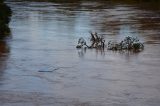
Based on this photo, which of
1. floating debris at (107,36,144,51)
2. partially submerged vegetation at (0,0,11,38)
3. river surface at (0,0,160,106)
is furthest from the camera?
partially submerged vegetation at (0,0,11,38)

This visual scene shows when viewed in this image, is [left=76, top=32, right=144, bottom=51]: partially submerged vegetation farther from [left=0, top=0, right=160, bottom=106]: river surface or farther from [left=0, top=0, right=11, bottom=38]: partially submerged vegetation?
[left=0, top=0, right=11, bottom=38]: partially submerged vegetation

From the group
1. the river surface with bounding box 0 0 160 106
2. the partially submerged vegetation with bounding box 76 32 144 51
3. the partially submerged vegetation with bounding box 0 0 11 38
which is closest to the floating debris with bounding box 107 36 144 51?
the partially submerged vegetation with bounding box 76 32 144 51

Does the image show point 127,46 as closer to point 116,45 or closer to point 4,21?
point 116,45

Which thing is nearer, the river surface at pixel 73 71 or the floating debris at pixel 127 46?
the river surface at pixel 73 71

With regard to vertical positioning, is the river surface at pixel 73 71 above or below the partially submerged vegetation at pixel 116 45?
below

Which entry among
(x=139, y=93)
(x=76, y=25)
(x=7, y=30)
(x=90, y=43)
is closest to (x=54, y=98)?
(x=139, y=93)

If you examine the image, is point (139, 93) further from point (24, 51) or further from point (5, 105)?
point (24, 51)

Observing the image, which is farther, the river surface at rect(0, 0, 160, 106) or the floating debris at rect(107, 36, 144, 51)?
the floating debris at rect(107, 36, 144, 51)

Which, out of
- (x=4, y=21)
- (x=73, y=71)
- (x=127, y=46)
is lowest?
(x=73, y=71)

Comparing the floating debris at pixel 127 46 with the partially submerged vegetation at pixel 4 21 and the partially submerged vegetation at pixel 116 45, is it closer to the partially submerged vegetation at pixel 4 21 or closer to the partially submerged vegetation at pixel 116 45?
the partially submerged vegetation at pixel 116 45

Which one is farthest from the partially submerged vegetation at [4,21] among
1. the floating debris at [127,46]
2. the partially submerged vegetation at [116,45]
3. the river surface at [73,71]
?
the floating debris at [127,46]

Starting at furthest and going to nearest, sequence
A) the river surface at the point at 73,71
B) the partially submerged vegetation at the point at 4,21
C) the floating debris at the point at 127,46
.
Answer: the partially submerged vegetation at the point at 4,21 → the floating debris at the point at 127,46 → the river surface at the point at 73,71

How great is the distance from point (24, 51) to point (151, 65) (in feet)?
12.8

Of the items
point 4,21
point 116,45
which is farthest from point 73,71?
point 4,21
